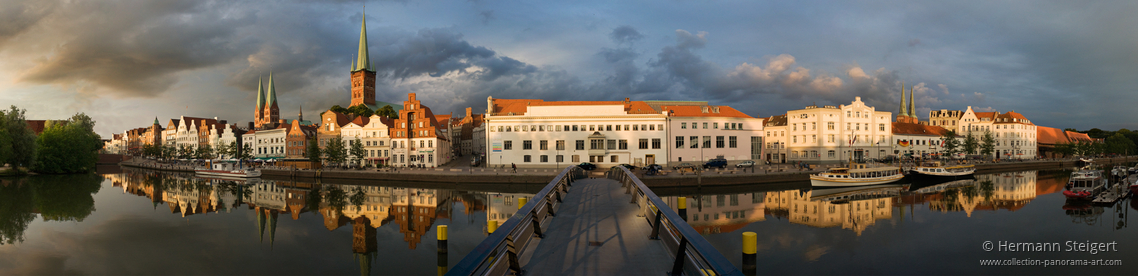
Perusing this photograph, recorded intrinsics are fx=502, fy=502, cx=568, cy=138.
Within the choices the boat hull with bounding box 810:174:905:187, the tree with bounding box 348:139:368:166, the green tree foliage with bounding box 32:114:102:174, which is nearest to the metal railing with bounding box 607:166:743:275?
the boat hull with bounding box 810:174:905:187

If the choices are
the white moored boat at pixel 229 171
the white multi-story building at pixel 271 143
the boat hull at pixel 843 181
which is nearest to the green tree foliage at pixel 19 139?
the white moored boat at pixel 229 171

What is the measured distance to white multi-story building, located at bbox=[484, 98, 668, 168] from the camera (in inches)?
2253

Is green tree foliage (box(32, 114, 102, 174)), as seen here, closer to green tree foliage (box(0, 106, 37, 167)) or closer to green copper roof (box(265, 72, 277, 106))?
green tree foliage (box(0, 106, 37, 167))

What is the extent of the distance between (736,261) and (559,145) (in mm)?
41940

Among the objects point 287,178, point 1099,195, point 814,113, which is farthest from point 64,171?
point 1099,195

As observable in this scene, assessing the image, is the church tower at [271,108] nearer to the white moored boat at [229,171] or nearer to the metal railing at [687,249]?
the white moored boat at [229,171]

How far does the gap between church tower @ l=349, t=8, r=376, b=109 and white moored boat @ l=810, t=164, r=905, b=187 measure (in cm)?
10068

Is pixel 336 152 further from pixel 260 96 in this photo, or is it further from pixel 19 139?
pixel 260 96

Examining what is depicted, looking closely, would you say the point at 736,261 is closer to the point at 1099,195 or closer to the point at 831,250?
the point at 831,250

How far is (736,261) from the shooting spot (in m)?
16.0

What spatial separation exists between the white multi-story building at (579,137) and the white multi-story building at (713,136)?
2180mm

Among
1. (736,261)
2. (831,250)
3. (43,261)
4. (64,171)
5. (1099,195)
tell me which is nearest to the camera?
(736,261)

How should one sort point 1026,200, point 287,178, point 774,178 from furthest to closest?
point 287,178 → point 774,178 → point 1026,200

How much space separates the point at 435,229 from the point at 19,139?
62234mm
